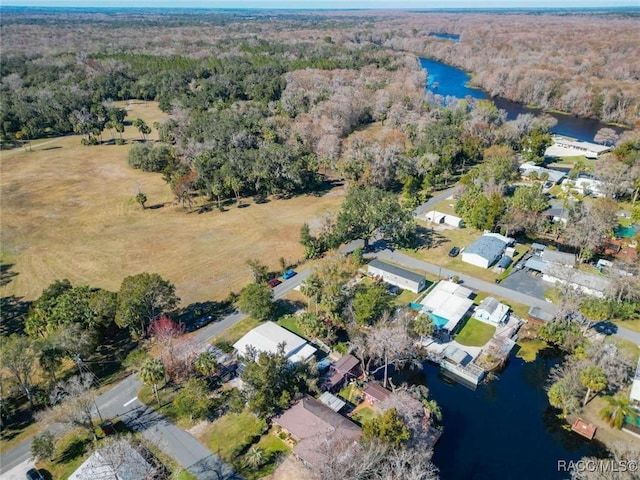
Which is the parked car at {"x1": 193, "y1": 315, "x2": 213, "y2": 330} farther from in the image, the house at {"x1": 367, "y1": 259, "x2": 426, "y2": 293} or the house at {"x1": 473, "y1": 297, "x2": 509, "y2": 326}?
the house at {"x1": 473, "y1": 297, "x2": 509, "y2": 326}

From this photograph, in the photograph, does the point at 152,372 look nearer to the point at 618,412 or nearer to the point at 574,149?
the point at 618,412

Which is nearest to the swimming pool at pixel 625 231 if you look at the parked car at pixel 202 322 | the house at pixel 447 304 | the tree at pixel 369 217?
the house at pixel 447 304

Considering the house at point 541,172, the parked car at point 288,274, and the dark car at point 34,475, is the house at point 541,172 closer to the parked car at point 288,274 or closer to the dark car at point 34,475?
the parked car at point 288,274

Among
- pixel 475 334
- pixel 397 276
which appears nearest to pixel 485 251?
pixel 397 276

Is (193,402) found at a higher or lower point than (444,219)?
higher

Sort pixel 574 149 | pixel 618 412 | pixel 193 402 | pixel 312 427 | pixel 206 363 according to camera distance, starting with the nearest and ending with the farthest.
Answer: pixel 312 427 < pixel 618 412 < pixel 193 402 < pixel 206 363 < pixel 574 149

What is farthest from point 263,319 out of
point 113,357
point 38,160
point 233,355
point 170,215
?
point 38,160

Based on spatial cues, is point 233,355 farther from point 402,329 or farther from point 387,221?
point 387,221
